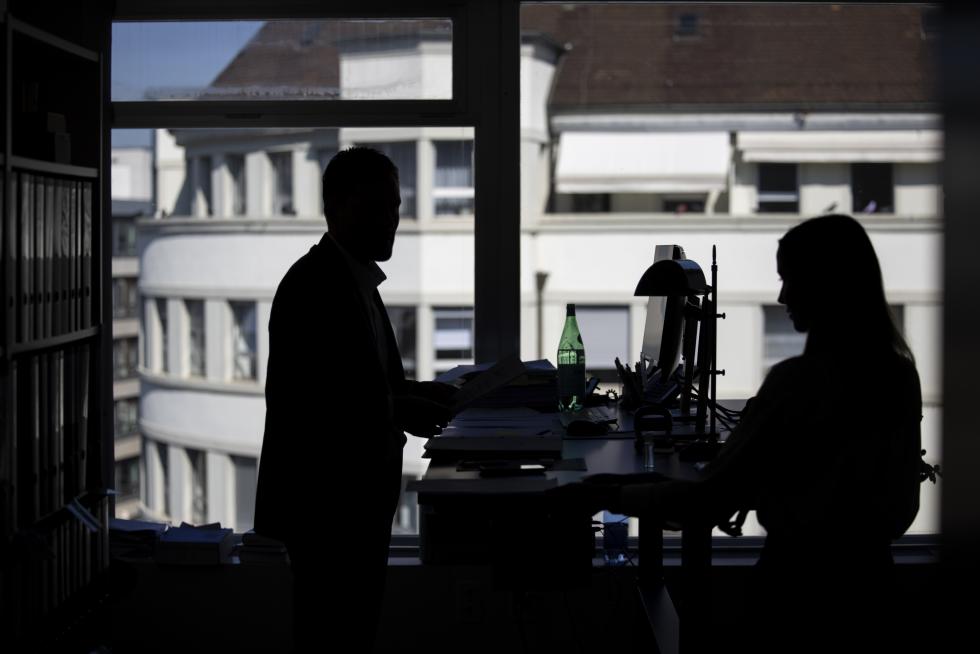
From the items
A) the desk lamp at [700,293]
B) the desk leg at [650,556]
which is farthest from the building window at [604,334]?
the desk lamp at [700,293]

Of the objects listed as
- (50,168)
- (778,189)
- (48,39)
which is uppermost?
(48,39)

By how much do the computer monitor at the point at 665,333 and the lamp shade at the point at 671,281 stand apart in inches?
11.7

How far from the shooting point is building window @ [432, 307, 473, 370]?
3.77 metres

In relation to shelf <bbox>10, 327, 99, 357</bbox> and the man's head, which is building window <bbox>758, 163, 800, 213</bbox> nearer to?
the man's head

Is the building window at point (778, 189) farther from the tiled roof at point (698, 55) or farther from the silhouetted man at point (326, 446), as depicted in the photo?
the silhouetted man at point (326, 446)

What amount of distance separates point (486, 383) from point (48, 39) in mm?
1393

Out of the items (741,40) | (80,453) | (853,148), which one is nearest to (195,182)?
(80,453)

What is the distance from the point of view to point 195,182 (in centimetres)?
386

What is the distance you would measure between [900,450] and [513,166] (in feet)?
6.95

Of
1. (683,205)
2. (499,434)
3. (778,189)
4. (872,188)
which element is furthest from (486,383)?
(778,189)

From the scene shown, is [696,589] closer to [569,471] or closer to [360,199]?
[569,471]

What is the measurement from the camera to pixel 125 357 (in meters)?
3.84

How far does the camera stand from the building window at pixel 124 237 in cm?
379

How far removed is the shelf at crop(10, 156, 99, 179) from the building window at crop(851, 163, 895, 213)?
124 inches
